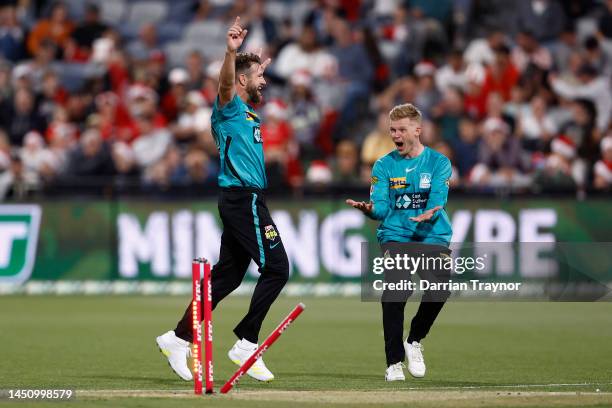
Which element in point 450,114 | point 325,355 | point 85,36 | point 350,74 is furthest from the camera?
point 85,36

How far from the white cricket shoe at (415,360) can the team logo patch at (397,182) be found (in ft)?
4.38

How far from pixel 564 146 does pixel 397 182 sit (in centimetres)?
1157

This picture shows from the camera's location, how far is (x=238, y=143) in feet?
34.6

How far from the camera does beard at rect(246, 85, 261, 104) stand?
10.8 metres

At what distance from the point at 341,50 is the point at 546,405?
15786 mm

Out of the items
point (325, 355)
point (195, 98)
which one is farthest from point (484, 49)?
point (325, 355)

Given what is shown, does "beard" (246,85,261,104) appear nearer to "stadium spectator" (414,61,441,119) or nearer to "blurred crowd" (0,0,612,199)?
"blurred crowd" (0,0,612,199)

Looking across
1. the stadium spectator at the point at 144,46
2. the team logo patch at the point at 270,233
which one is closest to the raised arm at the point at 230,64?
the team logo patch at the point at 270,233

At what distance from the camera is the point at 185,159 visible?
2158cm

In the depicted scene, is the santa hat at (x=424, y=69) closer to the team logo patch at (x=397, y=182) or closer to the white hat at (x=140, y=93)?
the white hat at (x=140, y=93)

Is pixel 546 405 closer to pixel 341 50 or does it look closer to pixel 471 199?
pixel 471 199

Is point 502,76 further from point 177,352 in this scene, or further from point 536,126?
point 177,352

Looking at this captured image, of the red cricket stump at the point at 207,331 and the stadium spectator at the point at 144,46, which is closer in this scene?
the red cricket stump at the point at 207,331

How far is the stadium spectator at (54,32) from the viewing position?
26.0 meters
